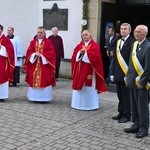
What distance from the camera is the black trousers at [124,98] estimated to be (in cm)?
708

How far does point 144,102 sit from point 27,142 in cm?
202

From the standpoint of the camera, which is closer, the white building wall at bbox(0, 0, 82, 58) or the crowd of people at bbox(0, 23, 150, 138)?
the crowd of people at bbox(0, 23, 150, 138)

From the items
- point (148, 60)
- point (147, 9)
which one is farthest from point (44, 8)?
point (148, 60)

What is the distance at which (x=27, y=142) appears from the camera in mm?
5801

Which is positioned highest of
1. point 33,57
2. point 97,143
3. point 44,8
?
point 44,8

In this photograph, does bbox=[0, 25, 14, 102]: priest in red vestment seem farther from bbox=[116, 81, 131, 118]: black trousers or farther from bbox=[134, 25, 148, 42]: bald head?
bbox=[134, 25, 148, 42]: bald head

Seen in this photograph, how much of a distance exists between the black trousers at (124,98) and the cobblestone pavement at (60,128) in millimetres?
312

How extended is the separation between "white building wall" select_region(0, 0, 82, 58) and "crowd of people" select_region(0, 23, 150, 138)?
7.18 feet

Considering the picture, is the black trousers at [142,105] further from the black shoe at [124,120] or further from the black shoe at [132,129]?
the black shoe at [124,120]

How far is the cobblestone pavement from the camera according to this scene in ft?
18.8

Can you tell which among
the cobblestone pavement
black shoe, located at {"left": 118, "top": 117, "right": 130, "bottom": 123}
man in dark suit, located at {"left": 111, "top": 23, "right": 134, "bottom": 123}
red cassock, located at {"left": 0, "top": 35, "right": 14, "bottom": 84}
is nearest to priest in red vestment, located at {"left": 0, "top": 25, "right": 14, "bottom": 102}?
red cassock, located at {"left": 0, "top": 35, "right": 14, "bottom": 84}

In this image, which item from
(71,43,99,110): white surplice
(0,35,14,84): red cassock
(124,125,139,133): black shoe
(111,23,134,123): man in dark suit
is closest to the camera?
(124,125,139,133): black shoe

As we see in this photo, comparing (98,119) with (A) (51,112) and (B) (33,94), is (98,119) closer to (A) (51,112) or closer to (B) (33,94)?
(A) (51,112)

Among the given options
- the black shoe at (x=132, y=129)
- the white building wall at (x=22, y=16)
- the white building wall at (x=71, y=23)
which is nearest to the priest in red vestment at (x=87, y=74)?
the black shoe at (x=132, y=129)
